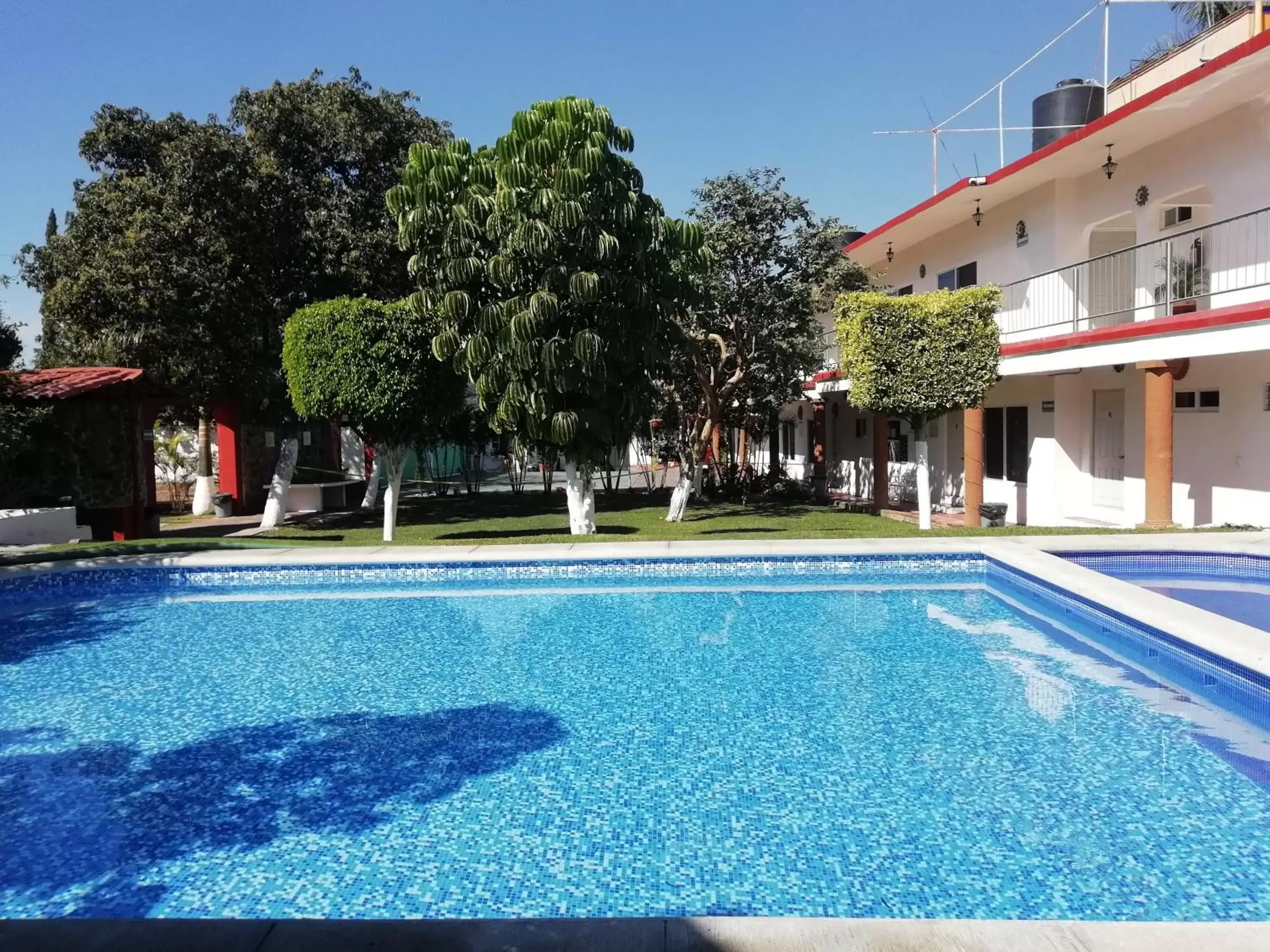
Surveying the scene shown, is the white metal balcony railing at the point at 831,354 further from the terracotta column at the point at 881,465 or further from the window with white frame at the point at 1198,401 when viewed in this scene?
the window with white frame at the point at 1198,401

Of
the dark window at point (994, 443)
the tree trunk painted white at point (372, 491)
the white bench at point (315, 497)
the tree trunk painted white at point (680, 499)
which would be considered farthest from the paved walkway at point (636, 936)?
the tree trunk painted white at point (372, 491)

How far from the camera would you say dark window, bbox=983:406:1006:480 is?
1825 cm

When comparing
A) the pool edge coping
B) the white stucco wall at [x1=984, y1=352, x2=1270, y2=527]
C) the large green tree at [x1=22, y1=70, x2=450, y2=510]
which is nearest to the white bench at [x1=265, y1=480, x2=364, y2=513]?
the large green tree at [x1=22, y1=70, x2=450, y2=510]

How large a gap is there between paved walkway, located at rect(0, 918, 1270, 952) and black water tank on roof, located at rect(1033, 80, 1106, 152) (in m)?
18.7

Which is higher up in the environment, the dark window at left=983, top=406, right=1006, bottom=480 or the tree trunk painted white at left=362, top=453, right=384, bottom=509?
the dark window at left=983, top=406, right=1006, bottom=480

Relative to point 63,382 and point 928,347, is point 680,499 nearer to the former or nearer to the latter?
point 928,347

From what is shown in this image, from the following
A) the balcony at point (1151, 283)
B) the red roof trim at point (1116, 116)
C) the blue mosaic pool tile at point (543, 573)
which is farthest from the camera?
the balcony at point (1151, 283)

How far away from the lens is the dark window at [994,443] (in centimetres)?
1825

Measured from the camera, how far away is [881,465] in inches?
760

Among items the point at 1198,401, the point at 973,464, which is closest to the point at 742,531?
the point at 973,464

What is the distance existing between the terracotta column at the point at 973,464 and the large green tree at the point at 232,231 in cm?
1116

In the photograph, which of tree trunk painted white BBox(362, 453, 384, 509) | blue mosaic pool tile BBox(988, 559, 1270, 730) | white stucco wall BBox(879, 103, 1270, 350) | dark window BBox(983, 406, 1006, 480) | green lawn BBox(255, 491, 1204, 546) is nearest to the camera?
blue mosaic pool tile BBox(988, 559, 1270, 730)

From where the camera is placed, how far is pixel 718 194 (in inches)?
642

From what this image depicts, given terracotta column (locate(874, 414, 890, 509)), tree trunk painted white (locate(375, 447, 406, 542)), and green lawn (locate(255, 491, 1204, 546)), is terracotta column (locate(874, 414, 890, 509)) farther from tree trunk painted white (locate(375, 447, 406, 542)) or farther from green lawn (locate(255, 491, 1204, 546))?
tree trunk painted white (locate(375, 447, 406, 542))
